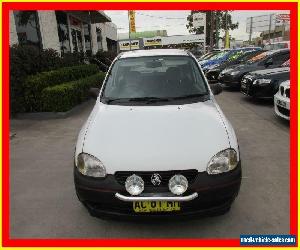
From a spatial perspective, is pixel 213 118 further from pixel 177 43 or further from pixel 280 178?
pixel 177 43

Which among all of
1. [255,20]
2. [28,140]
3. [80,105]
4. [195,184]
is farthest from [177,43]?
[195,184]

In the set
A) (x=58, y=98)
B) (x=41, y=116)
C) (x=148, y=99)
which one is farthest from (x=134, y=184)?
(x=41, y=116)

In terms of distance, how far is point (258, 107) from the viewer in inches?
355

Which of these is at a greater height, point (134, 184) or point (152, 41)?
point (152, 41)

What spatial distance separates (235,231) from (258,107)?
21.2ft

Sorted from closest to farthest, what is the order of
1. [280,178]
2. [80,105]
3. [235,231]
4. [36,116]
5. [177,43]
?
[235,231], [280,178], [36,116], [80,105], [177,43]

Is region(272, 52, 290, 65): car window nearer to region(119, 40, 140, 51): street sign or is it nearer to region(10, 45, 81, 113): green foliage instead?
region(10, 45, 81, 113): green foliage

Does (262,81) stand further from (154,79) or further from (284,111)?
(154,79)

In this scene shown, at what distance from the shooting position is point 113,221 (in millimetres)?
3381

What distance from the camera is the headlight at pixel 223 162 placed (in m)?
2.88

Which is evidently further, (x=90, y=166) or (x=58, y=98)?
(x=58, y=98)

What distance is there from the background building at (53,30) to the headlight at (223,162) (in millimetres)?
9427

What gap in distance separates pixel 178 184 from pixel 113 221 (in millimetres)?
1030

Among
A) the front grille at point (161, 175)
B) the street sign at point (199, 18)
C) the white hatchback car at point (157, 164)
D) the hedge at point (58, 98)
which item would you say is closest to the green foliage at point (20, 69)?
the hedge at point (58, 98)
